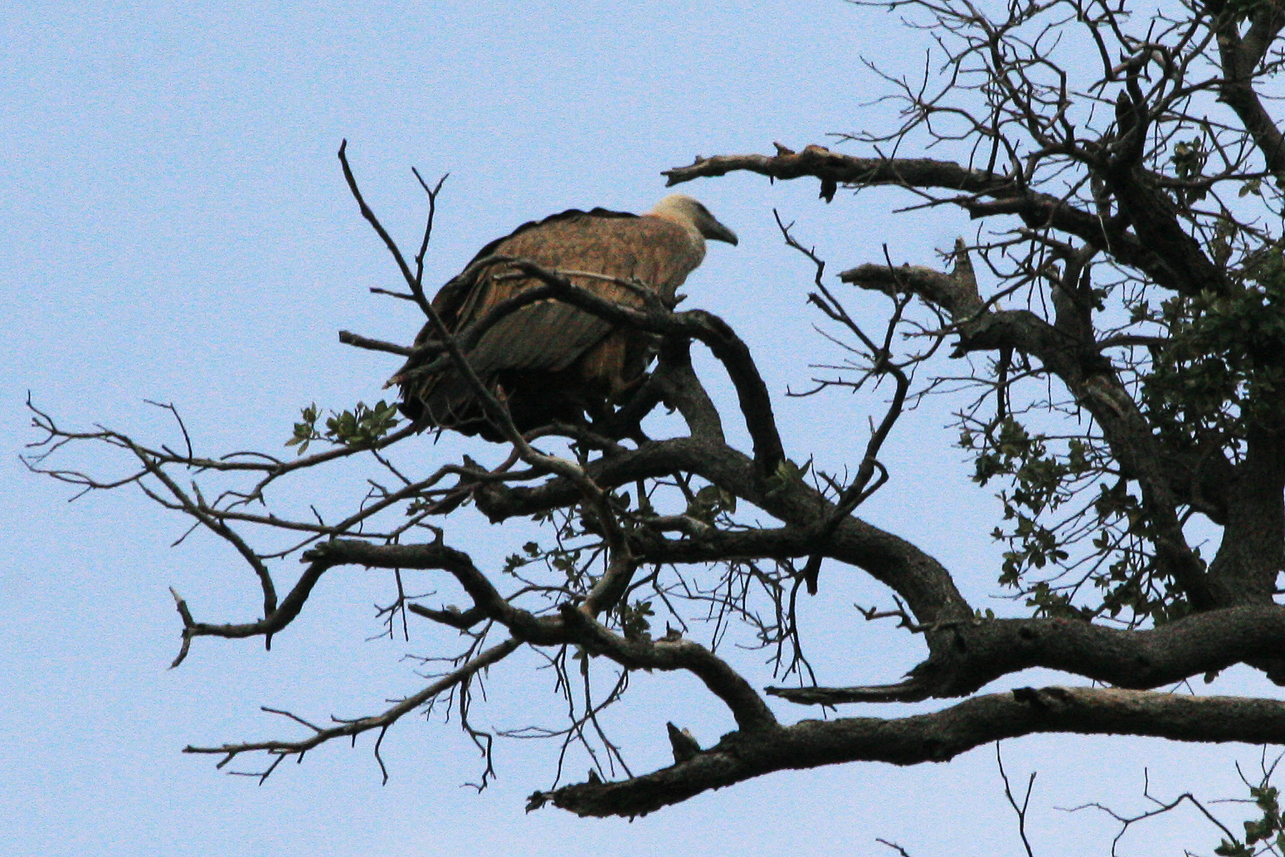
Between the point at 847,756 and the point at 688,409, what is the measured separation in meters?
1.74

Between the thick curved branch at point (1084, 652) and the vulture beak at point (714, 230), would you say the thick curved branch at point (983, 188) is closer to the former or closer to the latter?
the thick curved branch at point (1084, 652)

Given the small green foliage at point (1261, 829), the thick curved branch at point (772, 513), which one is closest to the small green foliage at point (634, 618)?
the thick curved branch at point (772, 513)

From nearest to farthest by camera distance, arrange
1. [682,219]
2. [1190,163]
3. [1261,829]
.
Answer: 1. [1261,829]
2. [1190,163]
3. [682,219]

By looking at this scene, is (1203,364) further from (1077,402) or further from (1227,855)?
(1227,855)

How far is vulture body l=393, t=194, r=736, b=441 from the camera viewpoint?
235 inches

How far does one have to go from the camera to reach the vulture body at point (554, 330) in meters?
5.96

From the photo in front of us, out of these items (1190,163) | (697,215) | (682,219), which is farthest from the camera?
(697,215)

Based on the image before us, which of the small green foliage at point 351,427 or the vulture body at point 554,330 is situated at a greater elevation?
the vulture body at point 554,330

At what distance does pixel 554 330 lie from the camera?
6.14 metres

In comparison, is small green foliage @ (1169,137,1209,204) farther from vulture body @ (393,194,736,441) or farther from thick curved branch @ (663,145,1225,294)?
vulture body @ (393,194,736,441)

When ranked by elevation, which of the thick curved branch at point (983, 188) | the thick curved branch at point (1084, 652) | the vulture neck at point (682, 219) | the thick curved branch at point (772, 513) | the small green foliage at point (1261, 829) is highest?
the vulture neck at point (682, 219)

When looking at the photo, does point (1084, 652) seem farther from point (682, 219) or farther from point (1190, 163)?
point (682, 219)

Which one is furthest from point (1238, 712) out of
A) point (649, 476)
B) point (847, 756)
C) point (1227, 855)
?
point (649, 476)

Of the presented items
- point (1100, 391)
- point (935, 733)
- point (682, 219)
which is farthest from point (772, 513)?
point (682, 219)
